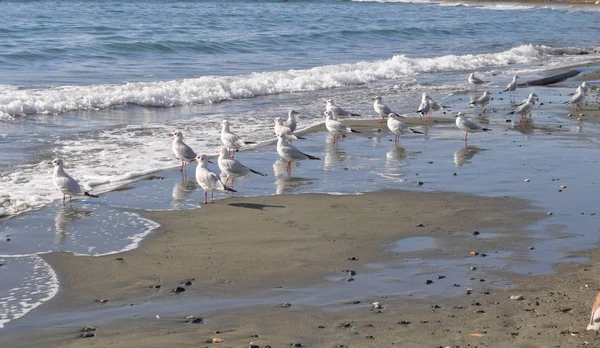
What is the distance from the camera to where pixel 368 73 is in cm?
2448

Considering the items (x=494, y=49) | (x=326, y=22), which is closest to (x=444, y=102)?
(x=494, y=49)

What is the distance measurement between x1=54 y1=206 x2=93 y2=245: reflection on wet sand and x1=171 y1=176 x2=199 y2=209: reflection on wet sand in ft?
3.31

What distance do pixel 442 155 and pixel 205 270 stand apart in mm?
6080

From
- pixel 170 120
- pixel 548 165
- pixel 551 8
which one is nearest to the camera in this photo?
pixel 548 165

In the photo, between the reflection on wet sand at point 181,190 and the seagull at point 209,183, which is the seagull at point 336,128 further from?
the seagull at point 209,183

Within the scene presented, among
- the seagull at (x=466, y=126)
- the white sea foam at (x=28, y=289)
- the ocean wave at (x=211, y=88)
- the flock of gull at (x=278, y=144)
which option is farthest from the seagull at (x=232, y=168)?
the ocean wave at (x=211, y=88)

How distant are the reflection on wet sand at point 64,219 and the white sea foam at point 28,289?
0.68 metres

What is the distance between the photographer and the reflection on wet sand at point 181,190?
34.0 ft

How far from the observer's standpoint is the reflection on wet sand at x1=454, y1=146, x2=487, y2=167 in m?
12.4

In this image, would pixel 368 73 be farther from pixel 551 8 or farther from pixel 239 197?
pixel 551 8

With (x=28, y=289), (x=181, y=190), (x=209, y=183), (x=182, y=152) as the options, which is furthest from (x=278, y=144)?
(x=28, y=289)

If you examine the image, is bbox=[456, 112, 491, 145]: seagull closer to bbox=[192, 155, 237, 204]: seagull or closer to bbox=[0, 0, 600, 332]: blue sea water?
bbox=[0, 0, 600, 332]: blue sea water

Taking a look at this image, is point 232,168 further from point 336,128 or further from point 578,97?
point 578,97

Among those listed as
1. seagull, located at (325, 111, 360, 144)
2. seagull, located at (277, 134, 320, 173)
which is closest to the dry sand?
seagull, located at (277, 134, 320, 173)
